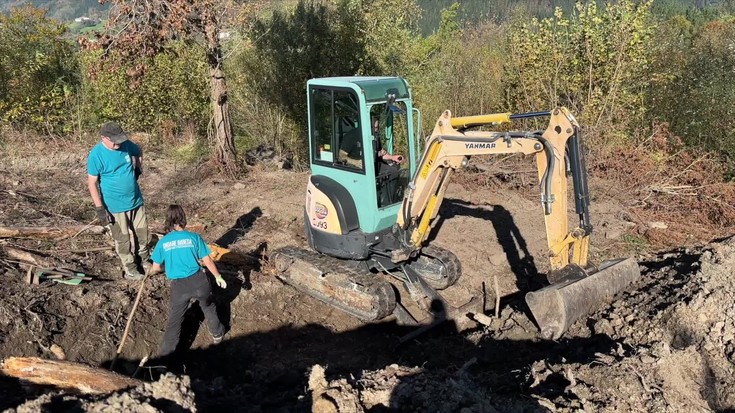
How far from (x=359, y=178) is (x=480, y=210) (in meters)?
3.98

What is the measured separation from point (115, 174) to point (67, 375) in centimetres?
260

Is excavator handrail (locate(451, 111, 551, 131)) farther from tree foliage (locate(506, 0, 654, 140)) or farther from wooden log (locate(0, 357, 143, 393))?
tree foliage (locate(506, 0, 654, 140))

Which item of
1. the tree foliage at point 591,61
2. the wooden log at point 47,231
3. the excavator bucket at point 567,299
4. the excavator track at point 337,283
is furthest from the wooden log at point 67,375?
the tree foliage at point 591,61

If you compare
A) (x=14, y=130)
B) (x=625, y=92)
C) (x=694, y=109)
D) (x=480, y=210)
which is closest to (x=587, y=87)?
(x=625, y=92)

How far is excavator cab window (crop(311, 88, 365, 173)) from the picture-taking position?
21.3ft

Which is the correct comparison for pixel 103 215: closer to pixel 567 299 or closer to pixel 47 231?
pixel 47 231

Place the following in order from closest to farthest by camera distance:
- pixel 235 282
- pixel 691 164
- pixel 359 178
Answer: pixel 359 178, pixel 235 282, pixel 691 164

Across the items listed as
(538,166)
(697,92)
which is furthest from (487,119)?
(697,92)

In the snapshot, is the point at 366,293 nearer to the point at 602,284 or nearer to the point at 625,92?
the point at 602,284

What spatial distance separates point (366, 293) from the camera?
6555 millimetres

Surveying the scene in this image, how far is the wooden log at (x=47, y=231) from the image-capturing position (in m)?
7.39

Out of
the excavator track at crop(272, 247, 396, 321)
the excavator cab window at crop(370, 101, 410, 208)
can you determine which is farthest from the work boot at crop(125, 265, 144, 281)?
the excavator cab window at crop(370, 101, 410, 208)

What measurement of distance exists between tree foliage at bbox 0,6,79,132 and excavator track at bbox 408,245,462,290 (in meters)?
10.2

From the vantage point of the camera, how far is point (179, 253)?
5.62 m
